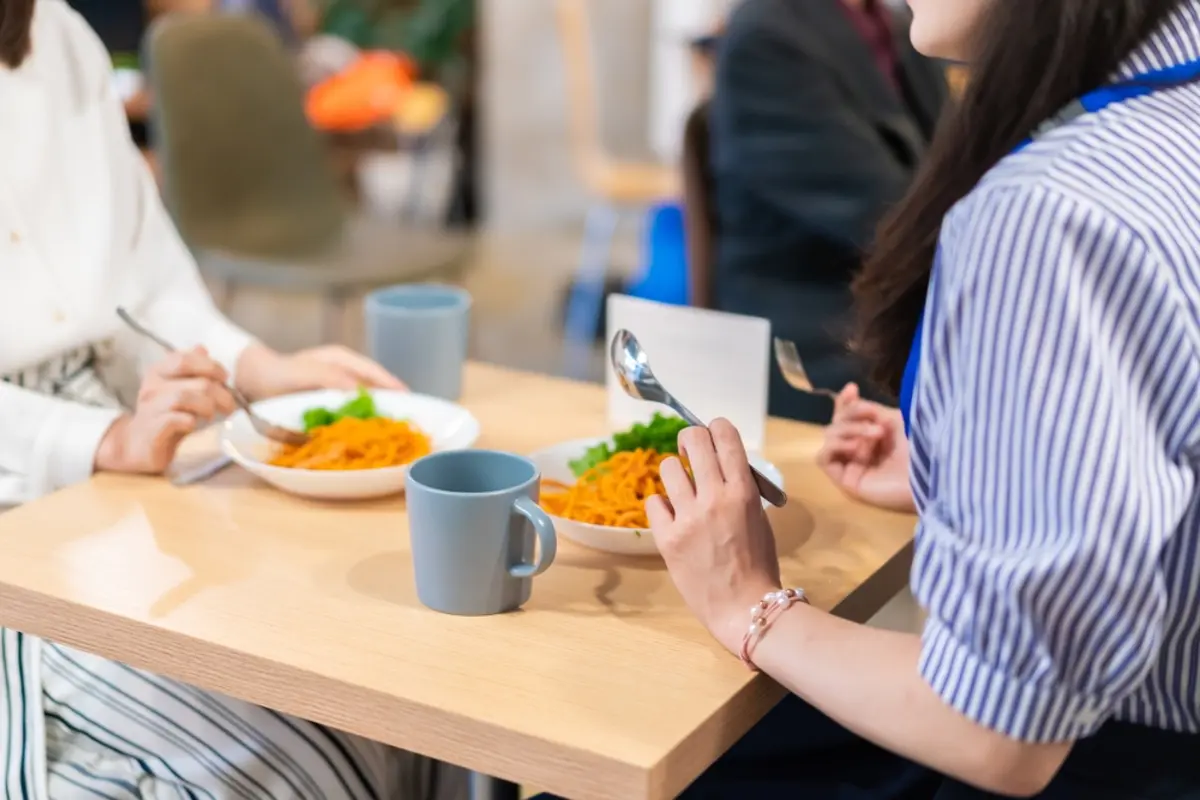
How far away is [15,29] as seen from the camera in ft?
4.75

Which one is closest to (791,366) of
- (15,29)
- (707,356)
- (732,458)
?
(707,356)

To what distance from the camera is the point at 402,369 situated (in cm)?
147

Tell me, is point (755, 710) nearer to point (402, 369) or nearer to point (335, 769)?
point (335, 769)

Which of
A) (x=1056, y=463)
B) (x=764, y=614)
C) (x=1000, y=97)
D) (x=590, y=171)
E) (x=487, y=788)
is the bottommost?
(x=590, y=171)

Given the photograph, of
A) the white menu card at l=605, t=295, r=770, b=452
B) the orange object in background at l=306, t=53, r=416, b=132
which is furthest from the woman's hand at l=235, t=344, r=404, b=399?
the orange object in background at l=306, t=53, r=416, b=132

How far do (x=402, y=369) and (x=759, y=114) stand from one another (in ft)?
2.69

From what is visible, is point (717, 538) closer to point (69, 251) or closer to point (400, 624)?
point (400, 624)

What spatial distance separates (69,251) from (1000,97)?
1.01 m

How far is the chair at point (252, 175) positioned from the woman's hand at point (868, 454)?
5.63 feet

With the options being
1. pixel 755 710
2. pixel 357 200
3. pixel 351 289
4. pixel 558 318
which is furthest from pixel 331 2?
pixel 755 710

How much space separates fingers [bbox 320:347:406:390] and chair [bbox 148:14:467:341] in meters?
1.37

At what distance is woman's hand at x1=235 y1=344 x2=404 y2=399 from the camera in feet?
4.75

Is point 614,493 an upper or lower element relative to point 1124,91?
lower

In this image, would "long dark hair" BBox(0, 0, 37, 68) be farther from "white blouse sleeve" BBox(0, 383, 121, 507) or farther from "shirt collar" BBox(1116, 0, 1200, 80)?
"shirt collar" BBox(1116, 0, 1200, 80)
